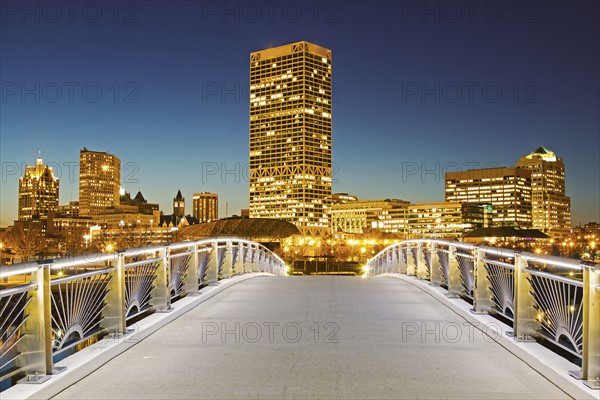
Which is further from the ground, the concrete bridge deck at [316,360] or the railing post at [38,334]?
the railing post at [38,334]

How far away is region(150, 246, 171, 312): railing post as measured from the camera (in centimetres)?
836

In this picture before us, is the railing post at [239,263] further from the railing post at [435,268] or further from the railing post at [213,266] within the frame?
the railing post at [435,268]

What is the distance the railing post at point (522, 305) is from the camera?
638cm

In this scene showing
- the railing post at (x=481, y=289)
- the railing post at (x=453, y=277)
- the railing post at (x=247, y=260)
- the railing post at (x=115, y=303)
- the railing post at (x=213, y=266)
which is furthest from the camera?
the railing post at (x=247, y=260)

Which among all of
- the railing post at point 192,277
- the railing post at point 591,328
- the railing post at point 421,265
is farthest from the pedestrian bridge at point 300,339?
the railing post at point 421,265

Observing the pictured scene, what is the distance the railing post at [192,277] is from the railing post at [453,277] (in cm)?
447

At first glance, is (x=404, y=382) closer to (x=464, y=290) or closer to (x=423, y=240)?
(x=464, y=290)

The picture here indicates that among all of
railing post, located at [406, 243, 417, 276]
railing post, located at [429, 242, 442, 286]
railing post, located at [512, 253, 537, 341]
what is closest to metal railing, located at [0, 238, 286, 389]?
railing post, located at [512, 253, 537, 341]

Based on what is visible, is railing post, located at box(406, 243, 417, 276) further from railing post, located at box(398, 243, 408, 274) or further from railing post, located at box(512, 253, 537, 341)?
railing post, located at box(512, 253, 537, 341)

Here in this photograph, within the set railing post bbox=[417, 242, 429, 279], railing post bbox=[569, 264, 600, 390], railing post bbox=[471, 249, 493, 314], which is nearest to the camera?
railing post bbox=[569, 264, 600, 390]

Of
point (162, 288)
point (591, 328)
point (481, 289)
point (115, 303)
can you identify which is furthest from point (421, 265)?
point (591, 328)

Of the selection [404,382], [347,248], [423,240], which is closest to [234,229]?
[347,248]

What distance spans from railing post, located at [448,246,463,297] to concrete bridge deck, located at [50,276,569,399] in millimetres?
1170

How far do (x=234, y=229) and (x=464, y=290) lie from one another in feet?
404
